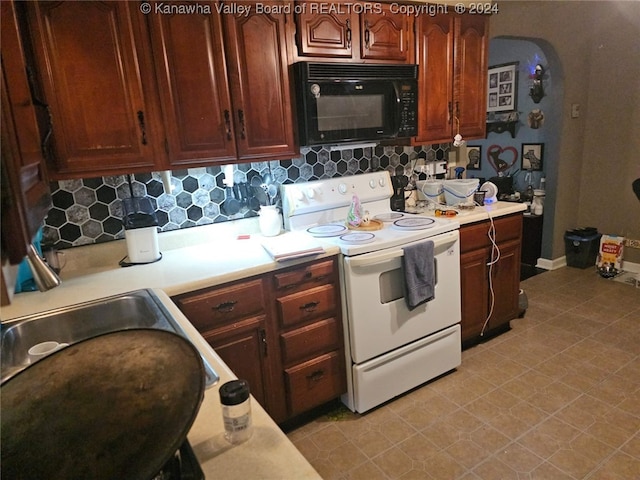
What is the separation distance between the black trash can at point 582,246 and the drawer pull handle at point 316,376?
320cm

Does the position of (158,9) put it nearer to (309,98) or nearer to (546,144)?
(309,98)

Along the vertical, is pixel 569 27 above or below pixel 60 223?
above

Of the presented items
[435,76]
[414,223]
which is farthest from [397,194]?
[435,76]

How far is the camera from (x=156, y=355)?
76cm

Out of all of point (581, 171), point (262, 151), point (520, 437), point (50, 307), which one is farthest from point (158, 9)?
point (581, 171)

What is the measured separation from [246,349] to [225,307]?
0.25 metres

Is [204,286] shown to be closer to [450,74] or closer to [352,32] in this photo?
[352,32]

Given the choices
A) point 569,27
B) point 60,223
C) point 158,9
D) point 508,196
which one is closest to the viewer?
point 158,9

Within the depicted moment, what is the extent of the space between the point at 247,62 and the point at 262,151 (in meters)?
0.42

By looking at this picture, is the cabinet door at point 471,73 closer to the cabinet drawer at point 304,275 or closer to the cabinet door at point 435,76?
the cabinet door at point 435,76

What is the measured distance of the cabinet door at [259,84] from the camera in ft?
6.57

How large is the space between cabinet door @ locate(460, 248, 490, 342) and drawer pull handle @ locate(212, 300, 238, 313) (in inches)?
56.9

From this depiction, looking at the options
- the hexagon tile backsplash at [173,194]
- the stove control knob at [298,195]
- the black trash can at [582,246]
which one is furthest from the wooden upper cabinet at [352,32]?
the black trash can at [582,246]

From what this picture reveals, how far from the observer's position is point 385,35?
240 cm
